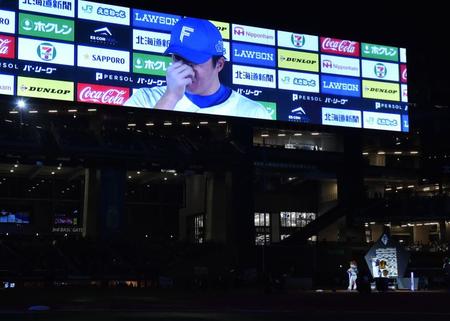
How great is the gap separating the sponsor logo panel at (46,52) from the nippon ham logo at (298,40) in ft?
51.4

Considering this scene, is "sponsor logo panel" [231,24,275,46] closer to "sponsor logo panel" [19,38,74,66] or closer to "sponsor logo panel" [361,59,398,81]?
"sponsor logo panel" [361,59,398,81]

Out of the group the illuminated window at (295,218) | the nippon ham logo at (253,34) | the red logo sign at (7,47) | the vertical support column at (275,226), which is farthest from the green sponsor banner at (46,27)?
the illuminated window at (295,218)

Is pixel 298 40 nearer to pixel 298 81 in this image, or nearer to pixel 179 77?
pixel 298 81

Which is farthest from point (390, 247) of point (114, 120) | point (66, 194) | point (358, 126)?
point (66, 194)

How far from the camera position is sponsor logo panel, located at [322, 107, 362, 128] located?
50.1m

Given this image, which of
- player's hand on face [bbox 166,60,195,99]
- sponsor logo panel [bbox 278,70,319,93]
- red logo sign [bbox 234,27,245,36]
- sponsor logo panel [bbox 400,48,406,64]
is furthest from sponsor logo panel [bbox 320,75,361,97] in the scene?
player's hand on face [bbox 166,60,195,99]

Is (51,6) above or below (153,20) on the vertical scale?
above

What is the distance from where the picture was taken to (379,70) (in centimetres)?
5238

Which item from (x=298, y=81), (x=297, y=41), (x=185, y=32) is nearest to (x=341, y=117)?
(x=298, y=81)

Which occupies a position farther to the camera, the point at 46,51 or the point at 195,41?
the point at 195,41

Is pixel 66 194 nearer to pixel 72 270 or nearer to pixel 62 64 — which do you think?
pixel 72 270

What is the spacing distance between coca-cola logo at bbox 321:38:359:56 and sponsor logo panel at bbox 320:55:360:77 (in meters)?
0.52

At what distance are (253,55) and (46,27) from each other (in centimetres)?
1376

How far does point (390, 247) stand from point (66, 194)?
42412 mm
